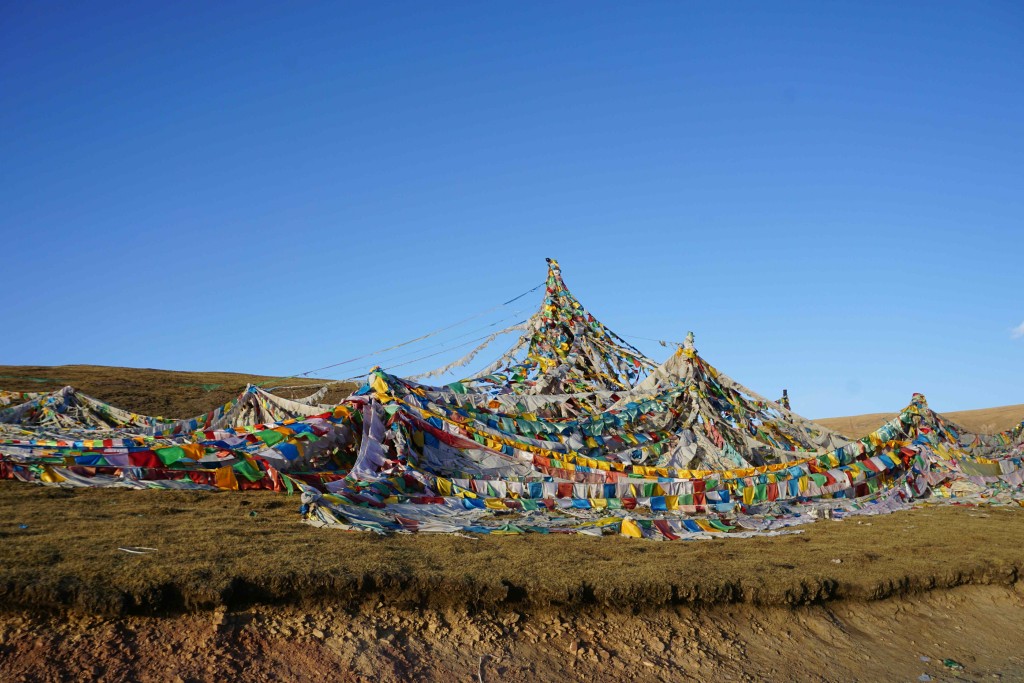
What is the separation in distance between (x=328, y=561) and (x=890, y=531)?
8152 mm

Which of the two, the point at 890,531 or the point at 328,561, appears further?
the point at 890,531

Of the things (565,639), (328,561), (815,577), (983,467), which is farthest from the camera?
(983,467)

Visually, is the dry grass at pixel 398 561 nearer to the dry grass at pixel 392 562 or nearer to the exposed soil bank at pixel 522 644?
the dry grass at pixel 392 562

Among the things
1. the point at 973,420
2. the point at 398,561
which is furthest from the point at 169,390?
the point at 973,420

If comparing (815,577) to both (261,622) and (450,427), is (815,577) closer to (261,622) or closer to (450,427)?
(261,622)

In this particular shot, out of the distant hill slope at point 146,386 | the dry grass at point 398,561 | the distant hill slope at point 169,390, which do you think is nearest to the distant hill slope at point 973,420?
the distant hill slope at point 169,390

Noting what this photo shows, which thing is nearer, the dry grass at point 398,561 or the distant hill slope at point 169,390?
the dry grass at point 398,561

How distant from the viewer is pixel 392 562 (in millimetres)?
7621

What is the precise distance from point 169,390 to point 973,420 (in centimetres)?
4010

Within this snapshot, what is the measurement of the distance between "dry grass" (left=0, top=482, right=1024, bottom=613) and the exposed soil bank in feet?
0.54

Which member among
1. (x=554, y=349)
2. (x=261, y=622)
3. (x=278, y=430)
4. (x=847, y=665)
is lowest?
(x=847, y=665)

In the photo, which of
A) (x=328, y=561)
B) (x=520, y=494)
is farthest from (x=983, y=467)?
(x=328, y=561)

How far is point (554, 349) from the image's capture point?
2209 centimetres

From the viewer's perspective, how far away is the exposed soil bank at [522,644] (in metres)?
5.71
